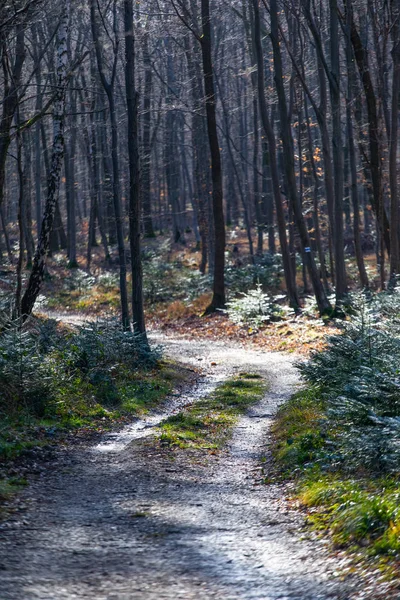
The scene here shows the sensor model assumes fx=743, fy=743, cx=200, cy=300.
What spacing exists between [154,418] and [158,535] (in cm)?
648

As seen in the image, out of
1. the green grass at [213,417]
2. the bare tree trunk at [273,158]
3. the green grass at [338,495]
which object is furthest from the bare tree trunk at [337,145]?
the green grass at [338,495]

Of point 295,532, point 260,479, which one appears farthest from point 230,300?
point 295,532

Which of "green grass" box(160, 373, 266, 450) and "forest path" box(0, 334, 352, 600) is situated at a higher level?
"forest path" box(0, 334, 352, 600)

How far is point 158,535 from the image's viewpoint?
6.21 m

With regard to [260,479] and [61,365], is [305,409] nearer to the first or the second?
[260,479]

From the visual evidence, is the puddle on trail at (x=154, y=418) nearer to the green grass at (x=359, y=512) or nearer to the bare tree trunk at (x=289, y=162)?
the green grass at (x=359, y=512)

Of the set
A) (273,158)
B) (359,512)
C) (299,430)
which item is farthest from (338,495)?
(273,158)

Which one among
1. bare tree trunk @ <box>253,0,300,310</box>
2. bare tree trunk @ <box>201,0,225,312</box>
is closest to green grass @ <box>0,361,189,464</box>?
bare tree trunk @ <box>201,0,225,312</box>

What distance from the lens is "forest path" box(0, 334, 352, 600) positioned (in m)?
5.03

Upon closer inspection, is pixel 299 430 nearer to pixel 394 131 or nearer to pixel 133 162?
pixel 133 162

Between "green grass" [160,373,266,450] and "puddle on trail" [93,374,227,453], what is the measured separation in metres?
0.28

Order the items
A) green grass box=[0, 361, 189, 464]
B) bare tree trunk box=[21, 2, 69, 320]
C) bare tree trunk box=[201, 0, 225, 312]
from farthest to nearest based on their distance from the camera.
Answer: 1. bare tree trunk box=[201, 0, 225, 312]
2. bare tree trunk box=[21, 2, 69, 320]
3. green grass box=[0, 361, 189, 464]

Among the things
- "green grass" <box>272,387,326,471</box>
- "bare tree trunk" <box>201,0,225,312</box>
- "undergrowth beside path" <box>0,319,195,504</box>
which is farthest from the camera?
"bare tree trunk" <box>201,0,225,312</box>

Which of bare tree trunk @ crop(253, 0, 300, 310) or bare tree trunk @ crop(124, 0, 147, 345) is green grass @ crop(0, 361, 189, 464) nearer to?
bare tree trunk @ crop(124, 0, 147, 345)
